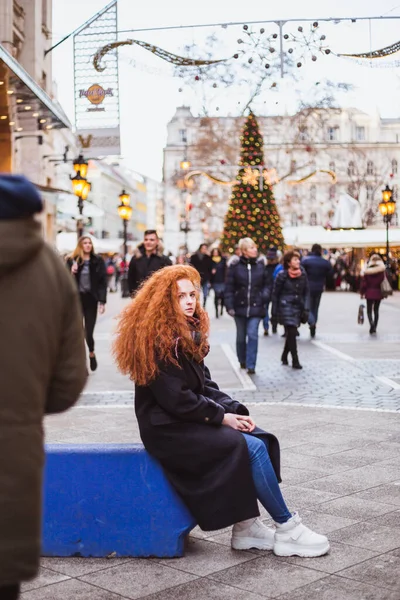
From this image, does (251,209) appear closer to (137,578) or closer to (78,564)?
(78,564)

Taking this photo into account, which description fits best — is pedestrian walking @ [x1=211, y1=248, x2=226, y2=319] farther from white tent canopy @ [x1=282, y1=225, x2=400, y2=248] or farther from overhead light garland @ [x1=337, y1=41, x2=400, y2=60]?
white tent canopy @ [x1=282, y1=225, x2=400, y2=248]

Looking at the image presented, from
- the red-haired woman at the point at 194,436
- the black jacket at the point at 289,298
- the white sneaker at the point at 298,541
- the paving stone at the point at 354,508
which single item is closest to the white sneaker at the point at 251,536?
the red-haired woman at the point at 194,436

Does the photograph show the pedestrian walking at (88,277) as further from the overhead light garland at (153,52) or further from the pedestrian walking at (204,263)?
the pedestrian walking at (204,263)

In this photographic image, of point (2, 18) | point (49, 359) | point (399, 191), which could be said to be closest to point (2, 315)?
point (49, 359)

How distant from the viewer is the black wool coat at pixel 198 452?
4.86 meters

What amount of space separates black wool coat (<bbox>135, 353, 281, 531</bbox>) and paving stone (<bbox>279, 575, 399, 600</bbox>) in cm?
54

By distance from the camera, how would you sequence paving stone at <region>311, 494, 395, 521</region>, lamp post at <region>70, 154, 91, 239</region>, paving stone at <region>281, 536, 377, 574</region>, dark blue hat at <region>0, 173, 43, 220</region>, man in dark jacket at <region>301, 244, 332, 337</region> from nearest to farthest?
1. dark blue hat at <region>0, 173, 43, 220</region>
2. paving stone at <region>281, 536, 377, 574</region>
3. paving stone at <region>311, 494, 395, 521</region>
4. man in dark jacket at <region>301, 244, 332, 337</region>
5. lamp post at <region>70, 154, 91, 239</region>

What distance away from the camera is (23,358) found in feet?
8.98

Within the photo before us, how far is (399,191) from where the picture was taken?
96.3 m

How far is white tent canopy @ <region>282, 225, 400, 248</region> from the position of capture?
139 ft

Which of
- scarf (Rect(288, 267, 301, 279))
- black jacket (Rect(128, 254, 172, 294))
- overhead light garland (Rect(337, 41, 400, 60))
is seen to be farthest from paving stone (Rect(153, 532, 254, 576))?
overhead light garland (Rect(337, 41, 400, 60))

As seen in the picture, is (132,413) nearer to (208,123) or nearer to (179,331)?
(179,331)

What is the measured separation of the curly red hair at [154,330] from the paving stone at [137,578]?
35.7 inches

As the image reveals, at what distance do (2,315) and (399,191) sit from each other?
316ft
